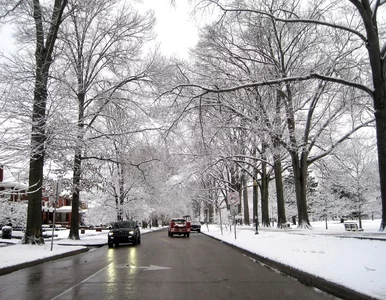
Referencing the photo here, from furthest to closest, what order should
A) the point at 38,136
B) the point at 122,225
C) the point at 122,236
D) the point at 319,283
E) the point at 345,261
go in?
the point at 122,225 < the point at 122,236 < the point at 38,136 < the point at 345,261 < the point at 319,283

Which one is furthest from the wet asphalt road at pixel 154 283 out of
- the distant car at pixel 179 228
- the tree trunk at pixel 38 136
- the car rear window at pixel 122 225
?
the distant car at pixel 179 228

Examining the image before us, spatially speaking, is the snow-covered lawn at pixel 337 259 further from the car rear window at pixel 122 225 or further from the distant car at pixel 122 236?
the car rear window at pixel 122 225

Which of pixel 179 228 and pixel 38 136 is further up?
pixel 38 136

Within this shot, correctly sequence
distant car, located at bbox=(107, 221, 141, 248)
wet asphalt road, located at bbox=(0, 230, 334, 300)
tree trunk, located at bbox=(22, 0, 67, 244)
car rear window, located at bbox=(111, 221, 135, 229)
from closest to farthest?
wet asphalt road, located at bbox=(0, 230, 334, 300) → tree trunk, located at bbox=(22, 0, 67, 244) → distant car, located at bbox=(107, 221, 141, 248) → car rear window, located at bbox=(111, 221, 135, 229)

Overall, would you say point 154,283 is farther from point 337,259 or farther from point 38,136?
point 38,136

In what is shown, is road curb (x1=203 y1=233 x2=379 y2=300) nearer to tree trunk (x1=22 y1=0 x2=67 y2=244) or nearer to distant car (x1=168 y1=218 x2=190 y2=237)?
tree trunk (x1=22 y1=0 x2=67 y2=244)

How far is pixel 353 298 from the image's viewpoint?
21.2 feet

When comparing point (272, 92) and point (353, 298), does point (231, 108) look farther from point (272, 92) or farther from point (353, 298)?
point (353, 298)

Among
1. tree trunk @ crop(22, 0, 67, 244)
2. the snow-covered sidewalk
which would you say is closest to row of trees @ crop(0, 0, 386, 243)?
tree trunk @ crop(22, 0, 67, 244)

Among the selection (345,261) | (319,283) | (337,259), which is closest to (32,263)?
(319,283)

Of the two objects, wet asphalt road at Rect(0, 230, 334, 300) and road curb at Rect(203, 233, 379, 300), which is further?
wet asphalt road at Rect(0, 230, 334, 300)

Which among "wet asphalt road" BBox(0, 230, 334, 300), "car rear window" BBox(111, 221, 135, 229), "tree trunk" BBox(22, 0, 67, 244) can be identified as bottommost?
"wet asphalt road" BBox(0, 230, 334, 300)

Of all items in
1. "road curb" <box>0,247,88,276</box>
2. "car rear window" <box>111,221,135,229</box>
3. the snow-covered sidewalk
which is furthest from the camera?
"car rear window" <box>111,221,135,229</box>

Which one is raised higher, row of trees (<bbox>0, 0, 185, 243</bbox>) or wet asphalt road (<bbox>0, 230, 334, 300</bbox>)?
row of trees (<bbox>0, 0, 185, 243</bbox>)
